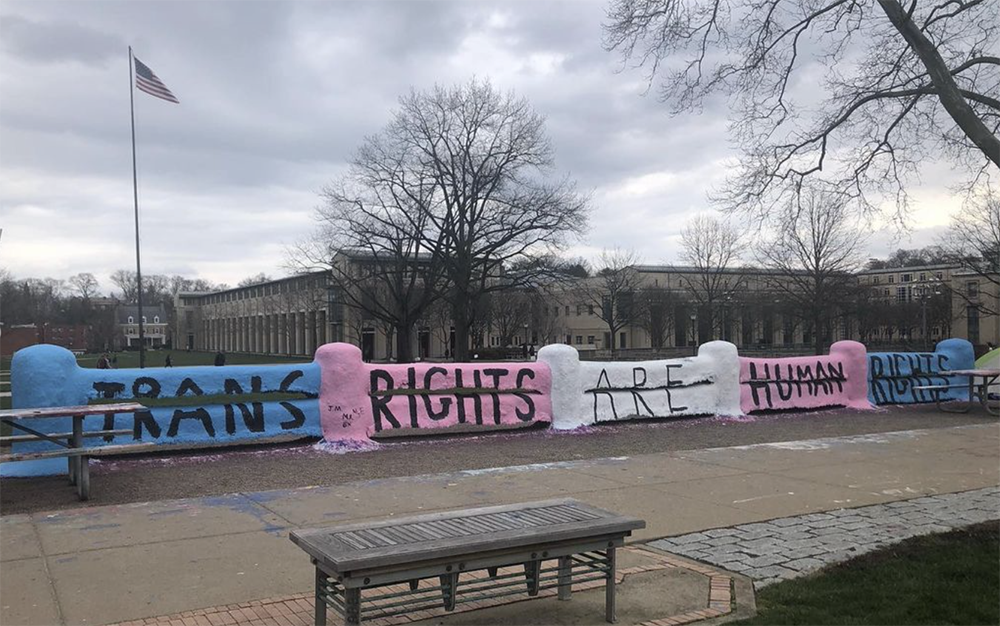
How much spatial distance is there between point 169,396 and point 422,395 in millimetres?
3849

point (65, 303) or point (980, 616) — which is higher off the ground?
point (65, 303)

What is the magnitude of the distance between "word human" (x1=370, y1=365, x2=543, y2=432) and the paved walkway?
6.64m

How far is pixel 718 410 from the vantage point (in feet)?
52.4

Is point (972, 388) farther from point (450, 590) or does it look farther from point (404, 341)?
point (404, 341)

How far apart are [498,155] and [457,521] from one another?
3671 cm

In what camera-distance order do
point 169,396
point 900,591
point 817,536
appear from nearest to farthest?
point 900,591
point 817,536
point 169,396

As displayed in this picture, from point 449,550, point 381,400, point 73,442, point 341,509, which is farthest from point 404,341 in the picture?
point 449,550

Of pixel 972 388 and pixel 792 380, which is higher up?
pixel 792 380

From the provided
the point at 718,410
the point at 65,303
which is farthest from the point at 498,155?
the point at 65,303

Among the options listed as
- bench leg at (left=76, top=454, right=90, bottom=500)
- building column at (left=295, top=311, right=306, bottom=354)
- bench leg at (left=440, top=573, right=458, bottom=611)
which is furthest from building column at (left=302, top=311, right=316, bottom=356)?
bench leg at (left=440, top=573, right=458, bottom=611)

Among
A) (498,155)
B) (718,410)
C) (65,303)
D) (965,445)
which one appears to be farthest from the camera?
(65,303)

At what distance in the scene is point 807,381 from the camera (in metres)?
17.5

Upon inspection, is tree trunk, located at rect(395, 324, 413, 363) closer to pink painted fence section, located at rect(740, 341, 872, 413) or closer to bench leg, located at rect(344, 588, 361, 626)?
pink painted fence section, located at rect(740, 341, 872, 413)

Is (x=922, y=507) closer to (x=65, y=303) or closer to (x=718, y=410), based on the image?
(x=718, y=410)
